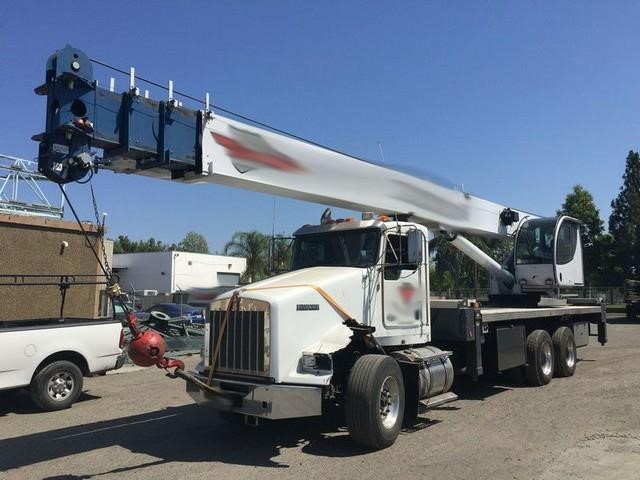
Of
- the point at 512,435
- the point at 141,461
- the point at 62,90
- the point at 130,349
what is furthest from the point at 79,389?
the point at 512,435

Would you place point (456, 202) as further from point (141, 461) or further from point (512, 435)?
point (141, 461)

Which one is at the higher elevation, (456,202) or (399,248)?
(456,202)

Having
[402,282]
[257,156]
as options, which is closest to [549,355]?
[402,282]

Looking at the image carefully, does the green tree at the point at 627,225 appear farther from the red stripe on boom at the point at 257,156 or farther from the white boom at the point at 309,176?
the red stripe on boom at the point at 257,156

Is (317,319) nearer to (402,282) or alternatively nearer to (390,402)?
(390,402)

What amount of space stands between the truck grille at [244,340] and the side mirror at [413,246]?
2.26 metres

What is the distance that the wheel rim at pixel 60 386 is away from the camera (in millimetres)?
9472

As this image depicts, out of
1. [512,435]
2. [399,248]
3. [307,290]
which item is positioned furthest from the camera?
[399,248]

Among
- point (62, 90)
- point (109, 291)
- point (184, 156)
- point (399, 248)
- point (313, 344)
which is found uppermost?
point (62, 90)

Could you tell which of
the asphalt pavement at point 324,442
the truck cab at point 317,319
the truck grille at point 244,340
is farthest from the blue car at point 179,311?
the truck grille at point 244,340

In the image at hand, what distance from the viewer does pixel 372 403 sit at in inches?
255

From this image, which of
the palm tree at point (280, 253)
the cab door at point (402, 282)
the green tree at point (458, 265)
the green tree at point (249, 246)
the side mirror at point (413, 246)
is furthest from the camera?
the green tree at point (249, 246)

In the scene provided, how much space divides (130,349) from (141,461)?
1495 mm

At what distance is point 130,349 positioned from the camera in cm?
591
